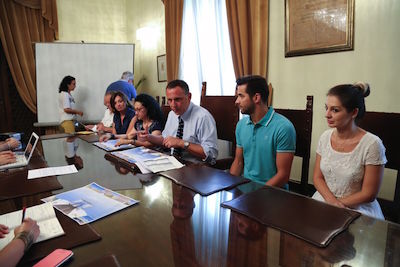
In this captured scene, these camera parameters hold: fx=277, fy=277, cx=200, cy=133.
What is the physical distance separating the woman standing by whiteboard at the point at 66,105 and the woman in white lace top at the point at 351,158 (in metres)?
3.54

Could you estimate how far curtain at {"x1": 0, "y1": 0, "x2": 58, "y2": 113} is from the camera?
4168 millimetres

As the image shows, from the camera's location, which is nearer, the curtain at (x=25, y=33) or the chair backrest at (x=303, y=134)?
the chair backrest at (x=303, y=134)

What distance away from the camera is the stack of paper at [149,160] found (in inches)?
52.4

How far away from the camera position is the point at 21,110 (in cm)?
455

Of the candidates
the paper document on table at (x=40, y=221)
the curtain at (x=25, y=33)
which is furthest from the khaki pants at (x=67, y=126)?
the paper document on table at (x=40, y=221)

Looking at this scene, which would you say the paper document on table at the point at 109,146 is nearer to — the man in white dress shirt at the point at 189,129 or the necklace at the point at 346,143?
the man in white dress shirt at the point at 189,129

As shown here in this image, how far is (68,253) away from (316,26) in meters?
2.27

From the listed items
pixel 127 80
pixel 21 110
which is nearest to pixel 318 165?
pixel 127 80

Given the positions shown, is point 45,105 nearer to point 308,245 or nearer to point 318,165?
point 318,165

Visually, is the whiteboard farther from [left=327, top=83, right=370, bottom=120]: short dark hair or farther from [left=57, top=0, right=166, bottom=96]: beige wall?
[left=327, top=83, right=370, bottom=120]: short dark hair

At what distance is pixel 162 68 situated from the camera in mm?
4488

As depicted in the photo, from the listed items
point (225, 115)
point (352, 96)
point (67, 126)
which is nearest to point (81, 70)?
point (67, 126)

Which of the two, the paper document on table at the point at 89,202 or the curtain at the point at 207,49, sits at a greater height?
the curtain at the point at 207,49

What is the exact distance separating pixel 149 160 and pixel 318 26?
5.61 ft
